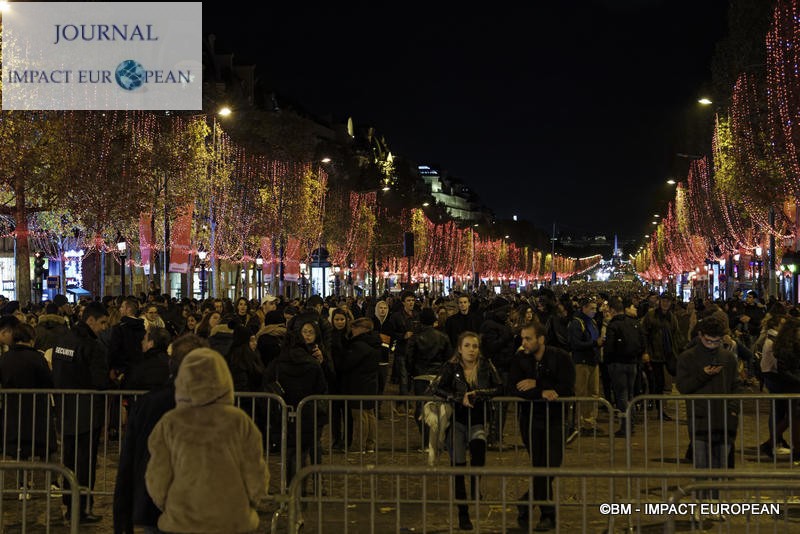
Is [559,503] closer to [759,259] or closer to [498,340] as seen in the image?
[498,340]

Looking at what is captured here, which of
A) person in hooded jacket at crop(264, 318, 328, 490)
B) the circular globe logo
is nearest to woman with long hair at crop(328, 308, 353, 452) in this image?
person in hooded jacket at crop(264, 318, 328, 490)

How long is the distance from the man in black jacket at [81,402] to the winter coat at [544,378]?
394cm

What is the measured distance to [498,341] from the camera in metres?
16.3

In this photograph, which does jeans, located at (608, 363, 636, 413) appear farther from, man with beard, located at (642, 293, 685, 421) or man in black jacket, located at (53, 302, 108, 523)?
man in black jacket, located at (53, 302, 108, 523)

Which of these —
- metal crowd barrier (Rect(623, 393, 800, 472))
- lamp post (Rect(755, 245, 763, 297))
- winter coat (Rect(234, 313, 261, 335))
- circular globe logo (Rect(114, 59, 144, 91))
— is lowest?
metal crowd barrier (Rect(623, 393, 800, 472))

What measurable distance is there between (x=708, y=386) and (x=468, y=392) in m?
2.36

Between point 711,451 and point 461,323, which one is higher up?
point 461,323

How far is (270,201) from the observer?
204 ft

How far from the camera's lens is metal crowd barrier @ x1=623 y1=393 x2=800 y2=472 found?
10.2 meters

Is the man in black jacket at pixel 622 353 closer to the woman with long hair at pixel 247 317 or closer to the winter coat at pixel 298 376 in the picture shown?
the woman with long hair at pixel 247 317

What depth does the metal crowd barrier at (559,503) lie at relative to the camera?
6.15 metres

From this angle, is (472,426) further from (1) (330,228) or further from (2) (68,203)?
(1) (330,228)

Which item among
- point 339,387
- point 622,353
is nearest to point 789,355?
point 622,353

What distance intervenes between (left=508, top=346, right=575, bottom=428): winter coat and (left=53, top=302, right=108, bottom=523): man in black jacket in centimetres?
394
